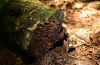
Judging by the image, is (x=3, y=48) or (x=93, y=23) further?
(x=93, y=23)

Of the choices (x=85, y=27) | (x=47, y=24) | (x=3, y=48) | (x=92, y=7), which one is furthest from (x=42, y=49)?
(x=92, y=7)

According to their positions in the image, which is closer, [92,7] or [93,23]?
[93,23]

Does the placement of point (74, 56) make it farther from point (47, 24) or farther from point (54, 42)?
point (47, 24)

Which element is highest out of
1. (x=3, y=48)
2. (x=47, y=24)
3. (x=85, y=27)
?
(x=47, y=24)

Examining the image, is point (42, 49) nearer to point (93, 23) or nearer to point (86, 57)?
point (86, 57)

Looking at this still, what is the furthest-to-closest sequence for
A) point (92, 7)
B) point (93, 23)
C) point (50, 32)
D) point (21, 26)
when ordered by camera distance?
point (92, 7) < point (93, 23) < point (21, 26) < point (50, 32)

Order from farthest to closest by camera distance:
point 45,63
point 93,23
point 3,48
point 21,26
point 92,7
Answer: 1. point 92,7
2. point 93,23
3. point 3,48
4. point 21,26
5. point 45,63

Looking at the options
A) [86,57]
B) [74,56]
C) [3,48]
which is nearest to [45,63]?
[74,56]

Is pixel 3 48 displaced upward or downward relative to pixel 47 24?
downward

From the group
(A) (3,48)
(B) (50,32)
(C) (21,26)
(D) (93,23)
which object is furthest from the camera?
(D) (93,23)
